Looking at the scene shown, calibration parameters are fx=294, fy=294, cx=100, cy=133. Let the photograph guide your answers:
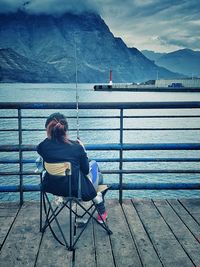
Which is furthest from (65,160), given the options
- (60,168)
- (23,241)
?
(23,241)

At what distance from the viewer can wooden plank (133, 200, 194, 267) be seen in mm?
3336

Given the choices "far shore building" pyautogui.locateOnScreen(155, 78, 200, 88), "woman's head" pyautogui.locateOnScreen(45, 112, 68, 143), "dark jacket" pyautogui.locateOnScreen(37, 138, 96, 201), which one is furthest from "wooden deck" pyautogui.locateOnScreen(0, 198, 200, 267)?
"far shore building" pyautogui.locateOnScreen(155, 78, 200, 88)

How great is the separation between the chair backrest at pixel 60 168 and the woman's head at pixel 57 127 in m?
0.28

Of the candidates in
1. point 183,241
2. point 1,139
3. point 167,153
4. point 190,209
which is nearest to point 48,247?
point 183,241

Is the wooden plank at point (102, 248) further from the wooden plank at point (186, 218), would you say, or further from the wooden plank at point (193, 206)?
the wooden plank at point (193, 206)

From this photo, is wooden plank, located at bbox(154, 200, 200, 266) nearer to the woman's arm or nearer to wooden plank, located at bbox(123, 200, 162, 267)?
wooden plank, located at bbox(123, 200, 162, 267)

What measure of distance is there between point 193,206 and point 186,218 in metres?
0.52

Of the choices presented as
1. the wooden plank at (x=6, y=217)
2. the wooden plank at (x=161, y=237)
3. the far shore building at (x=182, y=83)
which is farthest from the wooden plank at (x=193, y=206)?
the far shore building at (x=182, y=83)

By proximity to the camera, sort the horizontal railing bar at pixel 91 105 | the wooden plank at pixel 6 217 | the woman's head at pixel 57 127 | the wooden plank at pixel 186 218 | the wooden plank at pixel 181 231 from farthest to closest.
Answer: the horizontal railing bar at pixel 91 105, the wooden plank at pixel 186 218, the wooden plank at pixel 6 217, the wooden plank at pixel 181 231, the woman's head at pixel 57 127

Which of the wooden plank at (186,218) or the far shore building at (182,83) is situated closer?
the wooden plank at (186,218)

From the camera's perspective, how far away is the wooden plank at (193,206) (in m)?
4.51

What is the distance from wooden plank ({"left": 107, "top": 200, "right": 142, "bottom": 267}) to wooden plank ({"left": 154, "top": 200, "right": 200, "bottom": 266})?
24.8 inches

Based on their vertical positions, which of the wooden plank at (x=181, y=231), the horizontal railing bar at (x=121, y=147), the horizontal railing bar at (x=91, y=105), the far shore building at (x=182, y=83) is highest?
the far shore building at (x=182, y=83)


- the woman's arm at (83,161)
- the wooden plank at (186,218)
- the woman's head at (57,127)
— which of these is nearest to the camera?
the woman's head at (57,127)
